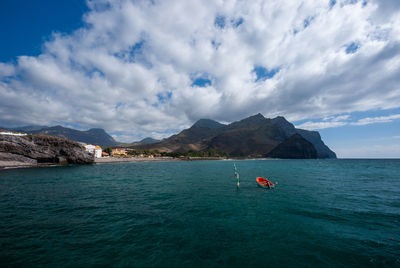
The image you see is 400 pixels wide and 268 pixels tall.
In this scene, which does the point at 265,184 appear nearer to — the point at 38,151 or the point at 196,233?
the point at 196,233

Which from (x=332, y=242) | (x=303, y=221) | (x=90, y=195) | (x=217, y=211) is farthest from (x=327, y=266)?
(x=90, y=195)

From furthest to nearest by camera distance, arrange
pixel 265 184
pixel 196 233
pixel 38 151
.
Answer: pixel 38 151 → pixel 265 184 → pixel 196 233

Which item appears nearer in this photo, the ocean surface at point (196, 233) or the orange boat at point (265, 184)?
the ocean surface at point (196, 233)

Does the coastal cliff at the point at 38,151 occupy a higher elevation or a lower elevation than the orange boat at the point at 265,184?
higher

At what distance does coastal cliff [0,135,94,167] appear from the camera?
2290 inches

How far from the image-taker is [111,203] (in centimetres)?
1730

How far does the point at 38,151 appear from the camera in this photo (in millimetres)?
66750

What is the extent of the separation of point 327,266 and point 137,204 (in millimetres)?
16021

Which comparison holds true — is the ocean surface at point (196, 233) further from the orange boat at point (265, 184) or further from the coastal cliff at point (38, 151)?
the coastal cliff at point (38, 151)

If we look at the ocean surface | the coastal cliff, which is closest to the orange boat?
the ocean surface

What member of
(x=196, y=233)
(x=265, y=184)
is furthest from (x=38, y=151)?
(x=265, y=184)

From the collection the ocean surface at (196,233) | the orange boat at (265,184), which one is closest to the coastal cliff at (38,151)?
the ocean surface at (196,233)

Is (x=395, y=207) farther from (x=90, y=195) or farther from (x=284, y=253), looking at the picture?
(x=90, y=195)

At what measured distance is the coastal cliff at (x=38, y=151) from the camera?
5817 centimetres
